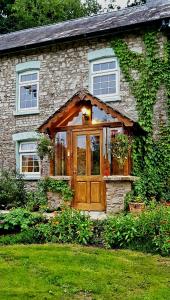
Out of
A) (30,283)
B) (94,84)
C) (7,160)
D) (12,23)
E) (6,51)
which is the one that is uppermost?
(12,23)

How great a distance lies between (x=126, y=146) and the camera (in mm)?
12398

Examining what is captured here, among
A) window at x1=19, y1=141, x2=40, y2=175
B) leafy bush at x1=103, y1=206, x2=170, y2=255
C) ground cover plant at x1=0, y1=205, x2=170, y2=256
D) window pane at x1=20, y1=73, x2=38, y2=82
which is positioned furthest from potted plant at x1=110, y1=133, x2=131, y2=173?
window pane at x1=20, y1=73, x2=38, y2=82

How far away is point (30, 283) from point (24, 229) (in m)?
3.97

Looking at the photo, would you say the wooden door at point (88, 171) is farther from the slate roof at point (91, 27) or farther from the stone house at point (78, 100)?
the slate roof at point (91, 27)

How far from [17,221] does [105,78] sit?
21.0 feet

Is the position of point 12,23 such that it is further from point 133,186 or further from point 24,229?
point 24,229

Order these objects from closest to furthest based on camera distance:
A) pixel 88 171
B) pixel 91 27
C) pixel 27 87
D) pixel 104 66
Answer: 1. pixel 88 171
2. pixel 104 66
3. pixel 91 27
4. pixel 27 87

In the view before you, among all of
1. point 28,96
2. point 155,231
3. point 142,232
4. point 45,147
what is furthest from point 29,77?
point 155,231

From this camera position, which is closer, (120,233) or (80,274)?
(80,274)

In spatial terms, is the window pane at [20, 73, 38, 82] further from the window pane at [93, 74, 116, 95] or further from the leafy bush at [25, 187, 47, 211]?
the leafy bush at [25, 187, 47, 211]

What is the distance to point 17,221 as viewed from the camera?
10469mm

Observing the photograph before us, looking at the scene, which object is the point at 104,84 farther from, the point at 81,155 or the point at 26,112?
the point at 26,112

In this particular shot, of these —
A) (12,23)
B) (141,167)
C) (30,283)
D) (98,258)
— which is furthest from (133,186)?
(12,23)

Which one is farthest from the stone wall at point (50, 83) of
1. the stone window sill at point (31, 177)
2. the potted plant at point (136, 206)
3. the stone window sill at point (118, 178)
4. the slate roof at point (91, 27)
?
the potted plant at point (136, 206)
